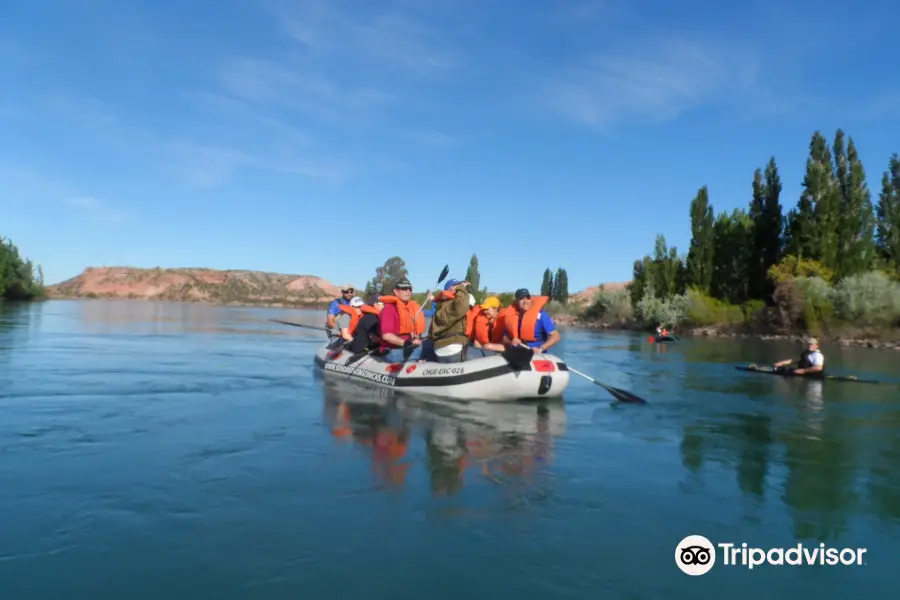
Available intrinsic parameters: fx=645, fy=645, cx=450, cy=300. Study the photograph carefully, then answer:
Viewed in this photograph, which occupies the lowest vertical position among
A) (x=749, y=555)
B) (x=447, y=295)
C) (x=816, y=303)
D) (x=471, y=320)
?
(x=749, y=555)

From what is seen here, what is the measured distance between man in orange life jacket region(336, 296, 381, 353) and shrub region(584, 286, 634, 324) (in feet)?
158

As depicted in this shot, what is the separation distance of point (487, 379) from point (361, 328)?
3797 millimetres

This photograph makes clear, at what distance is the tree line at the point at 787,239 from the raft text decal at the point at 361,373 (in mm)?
38017

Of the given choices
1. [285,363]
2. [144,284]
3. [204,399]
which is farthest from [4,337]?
[144,284]

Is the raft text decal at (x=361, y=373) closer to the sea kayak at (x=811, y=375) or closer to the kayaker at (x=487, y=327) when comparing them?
the kayaker at (x=487, y=327)

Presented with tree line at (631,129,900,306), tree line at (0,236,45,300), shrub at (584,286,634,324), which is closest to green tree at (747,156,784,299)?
tree line at (631,129,900,306)

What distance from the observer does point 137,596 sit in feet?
13.1

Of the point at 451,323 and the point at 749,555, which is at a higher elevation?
the point at 451,323

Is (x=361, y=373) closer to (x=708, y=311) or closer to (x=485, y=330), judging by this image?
(x=485, y=330)

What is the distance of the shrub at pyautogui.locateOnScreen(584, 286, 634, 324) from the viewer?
59719 mm

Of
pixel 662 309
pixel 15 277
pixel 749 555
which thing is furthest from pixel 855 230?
pixel 15 277

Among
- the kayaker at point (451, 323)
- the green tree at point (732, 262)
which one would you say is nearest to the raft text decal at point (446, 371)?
the kayaker at point (451, 323)

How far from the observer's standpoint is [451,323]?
11.8 meters

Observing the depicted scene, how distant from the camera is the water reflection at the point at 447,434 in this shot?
684 cm
